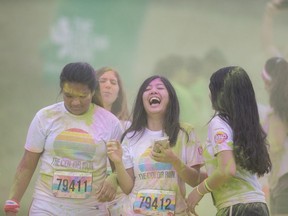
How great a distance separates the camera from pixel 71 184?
3412mm

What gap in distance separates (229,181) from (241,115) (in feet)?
1.11

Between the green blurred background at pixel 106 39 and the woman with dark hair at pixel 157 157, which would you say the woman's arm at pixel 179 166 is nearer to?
the woman with dark hair at pixel 157 157

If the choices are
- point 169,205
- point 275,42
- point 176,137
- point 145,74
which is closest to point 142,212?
point 169,205

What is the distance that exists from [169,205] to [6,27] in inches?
133

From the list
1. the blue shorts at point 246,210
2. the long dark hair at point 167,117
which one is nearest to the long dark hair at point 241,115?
the blue shorts at point 246,210

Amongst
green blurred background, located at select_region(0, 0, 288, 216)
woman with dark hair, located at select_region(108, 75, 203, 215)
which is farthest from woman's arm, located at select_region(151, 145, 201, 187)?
green blurred background, located at select_region(0, 0, 288, 216)

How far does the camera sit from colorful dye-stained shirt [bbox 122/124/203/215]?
330 centimetres

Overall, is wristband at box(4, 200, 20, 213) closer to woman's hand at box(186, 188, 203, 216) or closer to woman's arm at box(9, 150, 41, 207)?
woman's arm at box(9, 150, 41, 207)

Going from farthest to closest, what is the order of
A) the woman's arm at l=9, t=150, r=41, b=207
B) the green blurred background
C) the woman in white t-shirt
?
1. the green blurred background
2. the woman in white t-shirt
3. the woman's arm at l=9, t=150, r=41, b=207

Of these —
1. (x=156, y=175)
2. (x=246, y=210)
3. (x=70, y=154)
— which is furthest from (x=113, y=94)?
(x=246, y=210)

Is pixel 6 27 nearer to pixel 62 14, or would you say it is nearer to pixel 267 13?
pixel 62 14

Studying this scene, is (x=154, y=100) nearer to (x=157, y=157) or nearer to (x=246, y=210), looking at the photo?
(x=157, y=157)

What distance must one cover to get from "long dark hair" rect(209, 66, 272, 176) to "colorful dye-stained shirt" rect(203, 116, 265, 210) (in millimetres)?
39

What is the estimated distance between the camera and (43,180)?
346 centimetres
